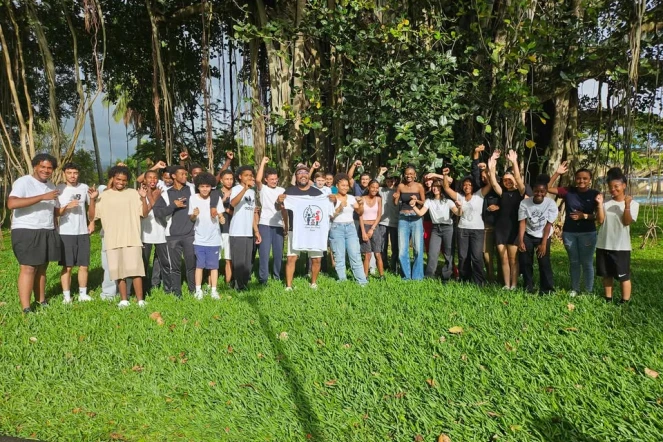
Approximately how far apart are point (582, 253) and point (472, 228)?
3.93ft

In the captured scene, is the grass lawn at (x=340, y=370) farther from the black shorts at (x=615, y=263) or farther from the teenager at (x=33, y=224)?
the teenager at (x=33, y=224)

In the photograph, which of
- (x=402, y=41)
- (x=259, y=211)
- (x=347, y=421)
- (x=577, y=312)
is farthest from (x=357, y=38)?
(x=347, y=421)

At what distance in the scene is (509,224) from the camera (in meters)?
5.10

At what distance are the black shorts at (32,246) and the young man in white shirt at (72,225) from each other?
0.82 ft

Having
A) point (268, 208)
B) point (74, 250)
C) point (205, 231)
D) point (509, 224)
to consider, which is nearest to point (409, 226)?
point (509, 224)

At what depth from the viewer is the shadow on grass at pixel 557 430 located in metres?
2.35

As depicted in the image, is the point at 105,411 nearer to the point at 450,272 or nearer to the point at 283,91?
the point at 450,272

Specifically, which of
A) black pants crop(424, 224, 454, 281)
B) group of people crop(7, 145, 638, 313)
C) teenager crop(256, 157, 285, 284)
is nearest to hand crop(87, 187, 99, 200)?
group of people crop(7, 145, 638, 313)

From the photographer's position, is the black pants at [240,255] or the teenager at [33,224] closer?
the teenager at [33,224]

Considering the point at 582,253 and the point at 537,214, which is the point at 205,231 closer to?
the point at 537,214

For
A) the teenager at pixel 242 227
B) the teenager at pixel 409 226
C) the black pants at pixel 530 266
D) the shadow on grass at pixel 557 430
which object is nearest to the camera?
the shadow on grass at pixel 557 430

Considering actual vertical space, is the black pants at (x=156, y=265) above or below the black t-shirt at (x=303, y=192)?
below

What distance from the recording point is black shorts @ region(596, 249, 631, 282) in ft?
14.3

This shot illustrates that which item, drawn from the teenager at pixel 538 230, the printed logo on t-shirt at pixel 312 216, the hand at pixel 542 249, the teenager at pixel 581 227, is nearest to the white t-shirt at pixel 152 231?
the printed logo on t-shirt at pixel 312 216
